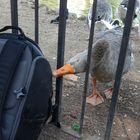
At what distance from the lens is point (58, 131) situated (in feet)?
9.05

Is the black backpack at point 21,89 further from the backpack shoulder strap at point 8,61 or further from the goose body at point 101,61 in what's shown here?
the goose body at point 101,61

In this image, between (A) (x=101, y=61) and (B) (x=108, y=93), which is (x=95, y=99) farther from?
(A) (x=101, y=61)

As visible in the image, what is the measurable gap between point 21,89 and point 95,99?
1318mm

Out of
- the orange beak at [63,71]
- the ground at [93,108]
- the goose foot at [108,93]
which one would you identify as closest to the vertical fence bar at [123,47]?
the ground at [93,108]

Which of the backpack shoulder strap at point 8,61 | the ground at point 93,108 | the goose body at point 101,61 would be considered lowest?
the ground at point 93,108

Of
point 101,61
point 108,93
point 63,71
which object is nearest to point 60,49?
point 63,71

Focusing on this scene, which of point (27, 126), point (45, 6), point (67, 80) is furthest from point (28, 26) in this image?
point (27, 126)

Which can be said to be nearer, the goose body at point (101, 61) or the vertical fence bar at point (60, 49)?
the vertical fence bar at point (60, 49)

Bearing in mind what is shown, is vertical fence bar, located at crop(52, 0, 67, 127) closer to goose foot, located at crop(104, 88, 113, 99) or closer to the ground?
the ground

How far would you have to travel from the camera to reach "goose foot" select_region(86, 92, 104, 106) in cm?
330

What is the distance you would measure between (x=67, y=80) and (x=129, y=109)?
78cm

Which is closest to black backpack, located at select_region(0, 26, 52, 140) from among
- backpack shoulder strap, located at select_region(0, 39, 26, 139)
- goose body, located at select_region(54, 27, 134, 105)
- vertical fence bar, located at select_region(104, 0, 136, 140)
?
backpack shoulder strap, located at select_region(0, 39, 26, 139)

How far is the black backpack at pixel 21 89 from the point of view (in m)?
2.14

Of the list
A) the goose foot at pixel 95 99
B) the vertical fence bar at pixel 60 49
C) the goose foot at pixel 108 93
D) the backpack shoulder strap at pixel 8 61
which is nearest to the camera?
the backpack shoulder strap at pixel 8 61
